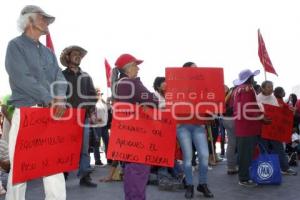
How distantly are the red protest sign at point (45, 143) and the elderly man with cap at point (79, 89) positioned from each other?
2.38 m

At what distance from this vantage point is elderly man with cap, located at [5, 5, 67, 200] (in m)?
3.72

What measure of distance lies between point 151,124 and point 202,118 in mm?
1123

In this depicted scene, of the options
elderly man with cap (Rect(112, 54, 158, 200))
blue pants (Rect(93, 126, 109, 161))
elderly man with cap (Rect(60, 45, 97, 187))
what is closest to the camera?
elderly man with cap (Rect(112, 54, 158, 200))

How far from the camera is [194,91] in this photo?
17.6 feet

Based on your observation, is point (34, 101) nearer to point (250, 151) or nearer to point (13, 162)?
point (13, 162)

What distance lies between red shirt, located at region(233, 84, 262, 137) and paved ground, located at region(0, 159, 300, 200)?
78 cm

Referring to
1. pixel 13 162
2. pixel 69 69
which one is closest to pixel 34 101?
pixel 13 162

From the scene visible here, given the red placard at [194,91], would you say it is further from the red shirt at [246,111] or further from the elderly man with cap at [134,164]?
the red shirt at [246,111]

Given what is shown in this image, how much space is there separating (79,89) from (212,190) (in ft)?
7.52

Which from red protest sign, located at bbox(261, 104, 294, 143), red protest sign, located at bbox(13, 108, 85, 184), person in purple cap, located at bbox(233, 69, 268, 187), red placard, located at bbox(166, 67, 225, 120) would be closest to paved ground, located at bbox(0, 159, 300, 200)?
person in purple cap, located at bbox(233, 69, 268, 187)

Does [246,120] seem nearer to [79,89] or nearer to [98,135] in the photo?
[79,89]

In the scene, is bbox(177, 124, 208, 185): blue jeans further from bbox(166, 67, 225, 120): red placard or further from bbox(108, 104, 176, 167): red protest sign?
bbox(108, 104, 176, 167): red protest sign

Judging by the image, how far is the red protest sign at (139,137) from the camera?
4453mm

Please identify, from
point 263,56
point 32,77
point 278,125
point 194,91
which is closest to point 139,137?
point 194,91
